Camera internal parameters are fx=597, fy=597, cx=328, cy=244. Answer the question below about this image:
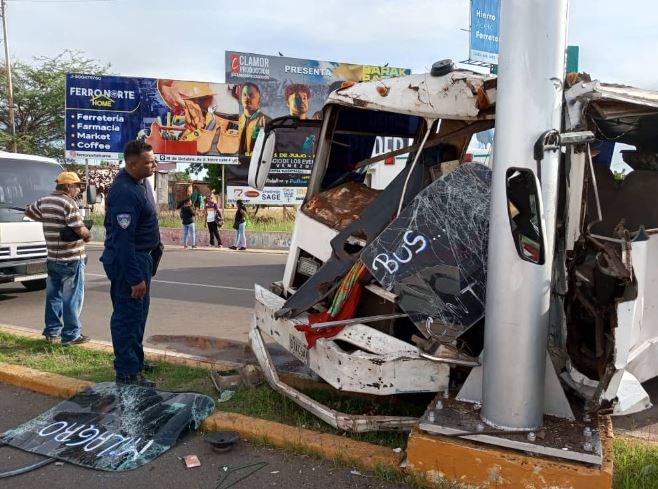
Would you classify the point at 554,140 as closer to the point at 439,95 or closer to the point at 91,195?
the point at 439,95

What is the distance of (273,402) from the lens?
4.22 meters

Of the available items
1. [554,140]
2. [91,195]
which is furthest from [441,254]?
[91,195]

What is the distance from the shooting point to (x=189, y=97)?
24.7 m

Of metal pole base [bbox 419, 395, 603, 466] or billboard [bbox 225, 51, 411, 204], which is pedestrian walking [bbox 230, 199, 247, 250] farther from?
metal pole base [bbox 419, 395, 603, 466]

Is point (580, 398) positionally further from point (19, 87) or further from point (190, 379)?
point (19, 87)

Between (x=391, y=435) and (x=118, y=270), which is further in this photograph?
(x=118, y=270)

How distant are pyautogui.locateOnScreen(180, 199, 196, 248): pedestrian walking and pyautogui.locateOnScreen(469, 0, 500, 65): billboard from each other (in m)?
10.9

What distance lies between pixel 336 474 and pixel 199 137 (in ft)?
73.9

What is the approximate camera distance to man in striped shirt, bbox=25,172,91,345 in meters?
5.76

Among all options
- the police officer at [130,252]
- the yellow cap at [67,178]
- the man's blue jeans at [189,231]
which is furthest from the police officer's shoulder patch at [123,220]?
the man's blue jeans at [189,231]

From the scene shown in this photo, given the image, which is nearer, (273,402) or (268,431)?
(268,431)

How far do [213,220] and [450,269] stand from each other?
17032 millimetres

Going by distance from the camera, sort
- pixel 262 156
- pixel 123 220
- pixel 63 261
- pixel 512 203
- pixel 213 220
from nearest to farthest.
A: pixel 512 203 → pixel 123 220 → pixel 262 156 → pixel 63 261 → pixel 213 220

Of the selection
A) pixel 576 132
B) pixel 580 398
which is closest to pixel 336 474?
pixel 580 398
